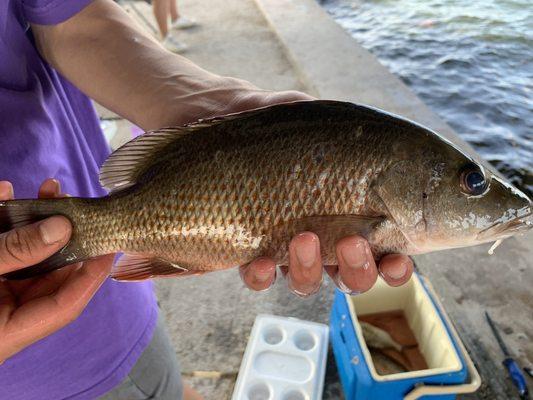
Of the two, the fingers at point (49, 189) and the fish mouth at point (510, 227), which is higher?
the fingers at point (49, 189)

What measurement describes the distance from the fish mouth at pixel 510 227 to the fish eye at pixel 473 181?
12cm

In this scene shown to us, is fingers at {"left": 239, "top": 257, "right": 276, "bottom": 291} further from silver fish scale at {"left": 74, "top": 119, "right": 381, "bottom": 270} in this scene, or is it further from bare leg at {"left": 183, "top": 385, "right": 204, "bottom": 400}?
bare leg at {"left": 183, "top": 385, "right": 204, "bottom": 400}

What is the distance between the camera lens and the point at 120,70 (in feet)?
5.70

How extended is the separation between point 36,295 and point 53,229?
297mm

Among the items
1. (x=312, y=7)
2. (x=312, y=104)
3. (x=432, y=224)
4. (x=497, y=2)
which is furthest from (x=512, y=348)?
(x=497, y=2)

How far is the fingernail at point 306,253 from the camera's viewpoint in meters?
1.40

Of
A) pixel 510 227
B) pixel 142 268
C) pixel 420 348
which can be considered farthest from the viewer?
pixel 420 348

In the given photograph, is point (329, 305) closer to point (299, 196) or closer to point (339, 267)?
point (339, 267)

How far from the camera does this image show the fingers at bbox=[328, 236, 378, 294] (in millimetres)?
1406

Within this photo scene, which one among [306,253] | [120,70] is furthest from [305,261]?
[120,70]

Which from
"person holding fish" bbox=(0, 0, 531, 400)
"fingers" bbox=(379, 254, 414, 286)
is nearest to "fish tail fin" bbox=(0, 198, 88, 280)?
"person holding fish" bbox=(0, 0, 531, 400)

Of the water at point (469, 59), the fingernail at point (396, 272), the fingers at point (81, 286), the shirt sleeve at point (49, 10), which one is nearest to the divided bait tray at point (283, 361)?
the fingernail at point (396, 272)

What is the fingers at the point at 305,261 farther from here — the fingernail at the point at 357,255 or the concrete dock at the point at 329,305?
the concrete dock at the point at 329,305

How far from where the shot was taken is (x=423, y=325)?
2.39 metres
